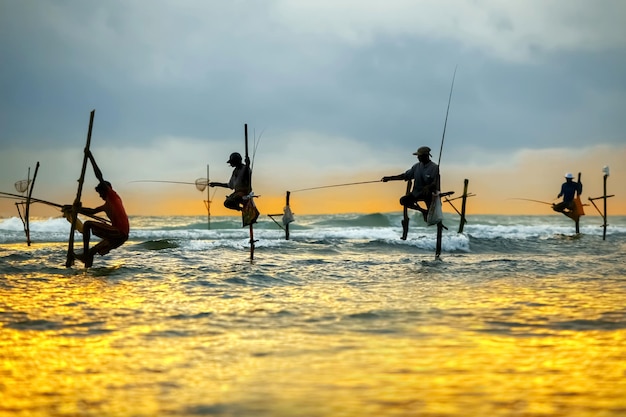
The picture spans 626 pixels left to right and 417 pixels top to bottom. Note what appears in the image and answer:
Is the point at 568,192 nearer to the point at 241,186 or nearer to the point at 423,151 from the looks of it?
Answer: the point at 423,151

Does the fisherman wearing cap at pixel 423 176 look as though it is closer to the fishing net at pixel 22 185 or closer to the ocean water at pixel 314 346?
the ocean water at pixel 314 346

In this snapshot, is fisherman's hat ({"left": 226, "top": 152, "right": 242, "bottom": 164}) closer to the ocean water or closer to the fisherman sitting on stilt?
the fisherman sitting on stilt

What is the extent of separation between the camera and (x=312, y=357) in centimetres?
439

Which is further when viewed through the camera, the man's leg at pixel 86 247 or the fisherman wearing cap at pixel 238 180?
the fisherman wearing cap at pixel 238 180

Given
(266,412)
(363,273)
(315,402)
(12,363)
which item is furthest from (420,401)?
(363,273)

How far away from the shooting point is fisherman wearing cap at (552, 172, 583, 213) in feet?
79.7

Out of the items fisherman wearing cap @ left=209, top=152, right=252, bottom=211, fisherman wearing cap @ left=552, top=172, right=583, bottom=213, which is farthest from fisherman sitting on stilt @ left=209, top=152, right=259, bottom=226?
fisherman wearing cap @ left=552, top=172, right=583, bottom=213

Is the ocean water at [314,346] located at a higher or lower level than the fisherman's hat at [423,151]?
lower

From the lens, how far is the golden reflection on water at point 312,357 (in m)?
3.33

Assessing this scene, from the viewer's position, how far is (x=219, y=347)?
4.77 metres

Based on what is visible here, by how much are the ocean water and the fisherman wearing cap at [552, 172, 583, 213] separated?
1530 centimetres

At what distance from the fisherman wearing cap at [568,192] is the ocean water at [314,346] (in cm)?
1530

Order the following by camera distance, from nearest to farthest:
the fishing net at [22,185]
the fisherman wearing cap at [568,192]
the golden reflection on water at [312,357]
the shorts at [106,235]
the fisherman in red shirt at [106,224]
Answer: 1. the golden reflection on water at [312,357]
2. the fisherman in red shirt at [106,224]
3. the shorts at [106,235]
4. the fishing net at [22,185]
5. the fisherman wearing cap at [568,192]

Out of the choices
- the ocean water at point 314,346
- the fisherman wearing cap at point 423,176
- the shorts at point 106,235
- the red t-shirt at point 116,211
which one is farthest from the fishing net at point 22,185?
the fisherman wearing cap at point 423,176
